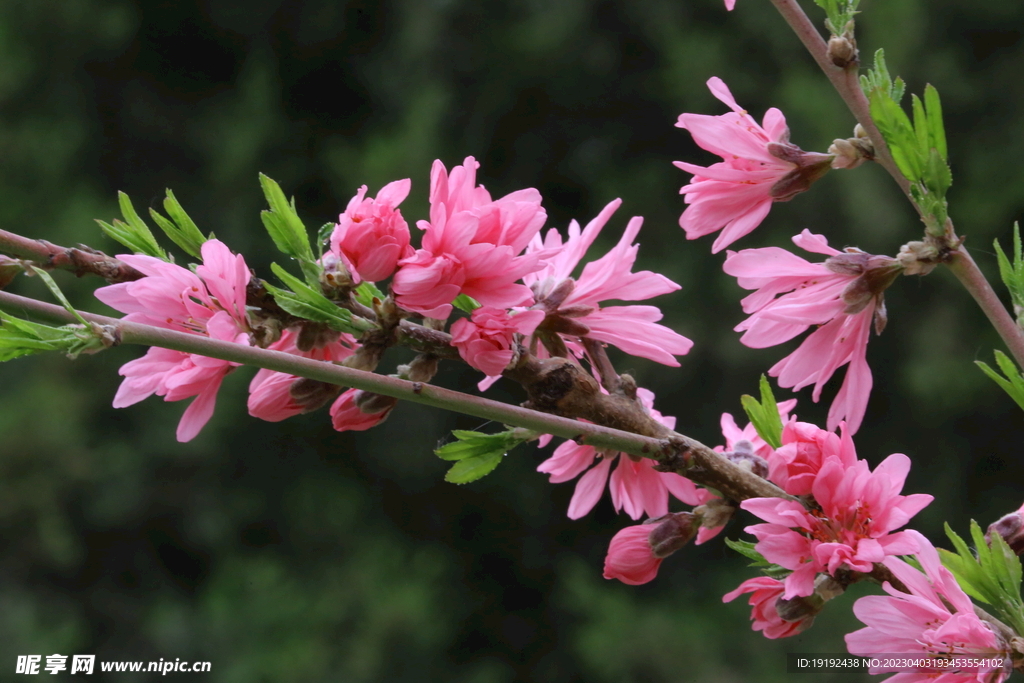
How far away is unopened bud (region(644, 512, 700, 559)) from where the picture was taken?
1.32ft

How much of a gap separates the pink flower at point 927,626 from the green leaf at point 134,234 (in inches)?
12.1

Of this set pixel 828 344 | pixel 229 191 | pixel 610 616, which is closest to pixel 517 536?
pixel 610 616

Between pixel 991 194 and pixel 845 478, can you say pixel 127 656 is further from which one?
pixel 991 194

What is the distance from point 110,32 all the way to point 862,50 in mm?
2247

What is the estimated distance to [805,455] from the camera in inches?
13.4

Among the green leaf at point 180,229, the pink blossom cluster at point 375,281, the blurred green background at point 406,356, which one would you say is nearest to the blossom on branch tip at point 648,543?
the pink blossom cluster at point 375,281

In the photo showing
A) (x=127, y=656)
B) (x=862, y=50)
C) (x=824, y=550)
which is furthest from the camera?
(x=862, y=50)

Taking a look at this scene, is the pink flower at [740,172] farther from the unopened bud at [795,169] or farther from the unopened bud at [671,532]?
the unopened bud at [671,532]

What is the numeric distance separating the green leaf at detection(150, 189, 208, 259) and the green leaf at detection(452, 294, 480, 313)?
0.34ft

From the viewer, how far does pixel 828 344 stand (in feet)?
1.30

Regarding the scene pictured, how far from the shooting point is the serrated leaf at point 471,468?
35 centimetres

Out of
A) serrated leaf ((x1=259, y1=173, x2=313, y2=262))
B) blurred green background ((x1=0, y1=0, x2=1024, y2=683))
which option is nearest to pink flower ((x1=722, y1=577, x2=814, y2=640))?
serrated leaf ((x1=259, y1=173, x2=313, y2=262))

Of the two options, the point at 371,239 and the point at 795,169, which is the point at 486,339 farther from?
the point at 795,169

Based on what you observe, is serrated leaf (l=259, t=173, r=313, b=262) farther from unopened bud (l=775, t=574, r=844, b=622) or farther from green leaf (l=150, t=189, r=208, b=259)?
unopened bud (l=775, t=574, r=844, b=622)
